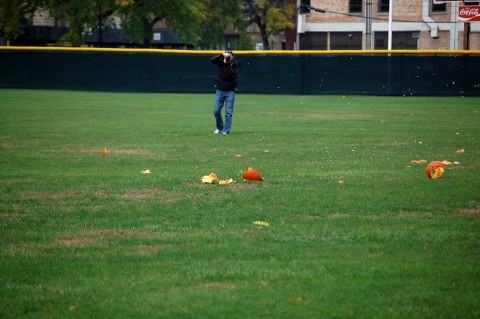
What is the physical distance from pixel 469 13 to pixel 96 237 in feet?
92.8

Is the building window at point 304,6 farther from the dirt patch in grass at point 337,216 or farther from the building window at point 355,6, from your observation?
the dirt patch in grass at point 337,216

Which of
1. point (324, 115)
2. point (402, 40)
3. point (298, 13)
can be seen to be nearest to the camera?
point (324, 115)

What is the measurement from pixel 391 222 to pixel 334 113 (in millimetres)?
20158

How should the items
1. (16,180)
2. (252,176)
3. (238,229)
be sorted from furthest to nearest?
1. (16,180)
2. (252,176)
3. (238,229)

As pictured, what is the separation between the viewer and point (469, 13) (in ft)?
111

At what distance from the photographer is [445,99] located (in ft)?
123

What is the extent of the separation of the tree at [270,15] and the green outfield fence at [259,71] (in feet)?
66.3

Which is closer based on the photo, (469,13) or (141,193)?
(141,193)

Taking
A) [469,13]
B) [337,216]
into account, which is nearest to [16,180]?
[337,216]

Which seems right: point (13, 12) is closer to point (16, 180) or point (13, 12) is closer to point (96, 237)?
point (16, 180)

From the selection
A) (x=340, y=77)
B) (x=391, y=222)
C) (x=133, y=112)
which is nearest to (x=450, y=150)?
(x=391, y=222)

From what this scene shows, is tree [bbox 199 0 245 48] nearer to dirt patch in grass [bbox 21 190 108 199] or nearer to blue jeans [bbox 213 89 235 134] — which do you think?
blue jeans [bbox 213 89 235 134]

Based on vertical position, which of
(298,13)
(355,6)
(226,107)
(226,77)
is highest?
(355,6)

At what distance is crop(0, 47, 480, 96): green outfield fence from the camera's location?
4000 cm
